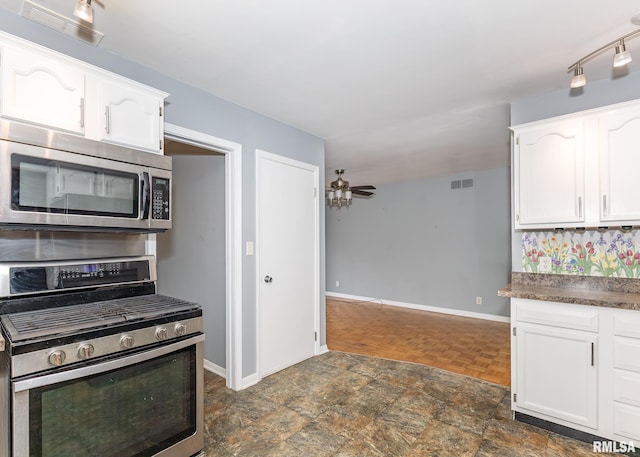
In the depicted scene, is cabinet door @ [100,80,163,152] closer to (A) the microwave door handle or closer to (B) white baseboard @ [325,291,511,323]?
(A) the microwave door handle

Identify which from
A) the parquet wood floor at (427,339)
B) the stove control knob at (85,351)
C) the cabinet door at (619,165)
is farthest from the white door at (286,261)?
the cabinet door at (619,165)

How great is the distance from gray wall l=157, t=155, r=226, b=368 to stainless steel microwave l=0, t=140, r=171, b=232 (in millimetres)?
1160

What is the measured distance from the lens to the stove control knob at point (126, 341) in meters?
1.46

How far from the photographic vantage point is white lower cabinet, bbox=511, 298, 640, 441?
193 centimetres

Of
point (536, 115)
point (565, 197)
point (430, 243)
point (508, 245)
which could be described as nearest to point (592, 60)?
point (536, 115)

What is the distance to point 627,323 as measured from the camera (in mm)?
1932

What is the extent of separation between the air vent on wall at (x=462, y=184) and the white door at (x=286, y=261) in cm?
310

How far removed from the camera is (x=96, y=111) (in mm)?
1683

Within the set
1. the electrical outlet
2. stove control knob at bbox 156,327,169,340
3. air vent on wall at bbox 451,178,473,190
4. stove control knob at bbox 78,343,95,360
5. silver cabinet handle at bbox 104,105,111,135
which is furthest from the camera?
air vent on wall at bbox 451,178,473,190

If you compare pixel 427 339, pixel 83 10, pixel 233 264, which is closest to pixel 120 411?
pixel 233 264

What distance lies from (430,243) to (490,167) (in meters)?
1.60

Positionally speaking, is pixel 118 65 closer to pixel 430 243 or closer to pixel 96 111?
pixel 96 111

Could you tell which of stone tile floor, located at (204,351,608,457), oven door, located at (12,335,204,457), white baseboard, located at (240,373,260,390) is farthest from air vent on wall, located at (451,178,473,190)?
oven door, located at (12,335,204,457)

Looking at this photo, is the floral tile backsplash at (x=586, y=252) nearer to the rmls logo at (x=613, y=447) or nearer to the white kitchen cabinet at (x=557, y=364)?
the white kitchen cabinet at (x=557, y=364)
